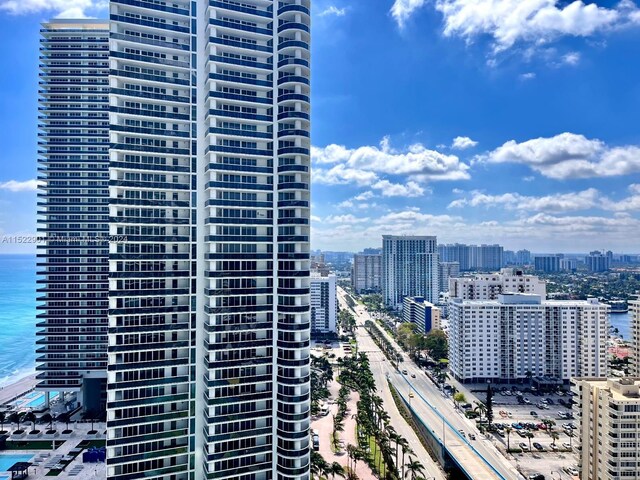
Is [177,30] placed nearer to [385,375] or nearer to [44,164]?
[44,164]

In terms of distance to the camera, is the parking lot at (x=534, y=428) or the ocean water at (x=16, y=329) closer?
the parking lot at (x=534, y=428)

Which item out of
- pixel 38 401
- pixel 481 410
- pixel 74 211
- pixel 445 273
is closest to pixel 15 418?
pixel 38 401

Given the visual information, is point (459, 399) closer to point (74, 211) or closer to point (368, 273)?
point (74, 211)

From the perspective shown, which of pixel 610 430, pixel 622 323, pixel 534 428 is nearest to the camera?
pixel 610 430

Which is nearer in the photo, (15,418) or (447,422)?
(447,422)

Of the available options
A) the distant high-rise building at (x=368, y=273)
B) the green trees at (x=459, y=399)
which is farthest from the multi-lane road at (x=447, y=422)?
the distant high-rise building at (x=368, y=273)

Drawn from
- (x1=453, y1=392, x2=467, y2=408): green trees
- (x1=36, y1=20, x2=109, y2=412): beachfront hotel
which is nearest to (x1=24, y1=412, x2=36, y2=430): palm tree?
(x1=36, y1=20, x2=109, y2=412): beachfront hotel

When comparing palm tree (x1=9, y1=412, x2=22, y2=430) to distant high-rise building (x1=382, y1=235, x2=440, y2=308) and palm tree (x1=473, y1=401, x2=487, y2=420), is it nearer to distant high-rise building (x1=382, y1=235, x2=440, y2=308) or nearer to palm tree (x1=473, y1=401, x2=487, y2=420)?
palm tree (x1=473, y1=401, x2=487, y2=420)

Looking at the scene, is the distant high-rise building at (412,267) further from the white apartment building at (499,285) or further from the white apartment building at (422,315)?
the white apartment building at (499,285)
